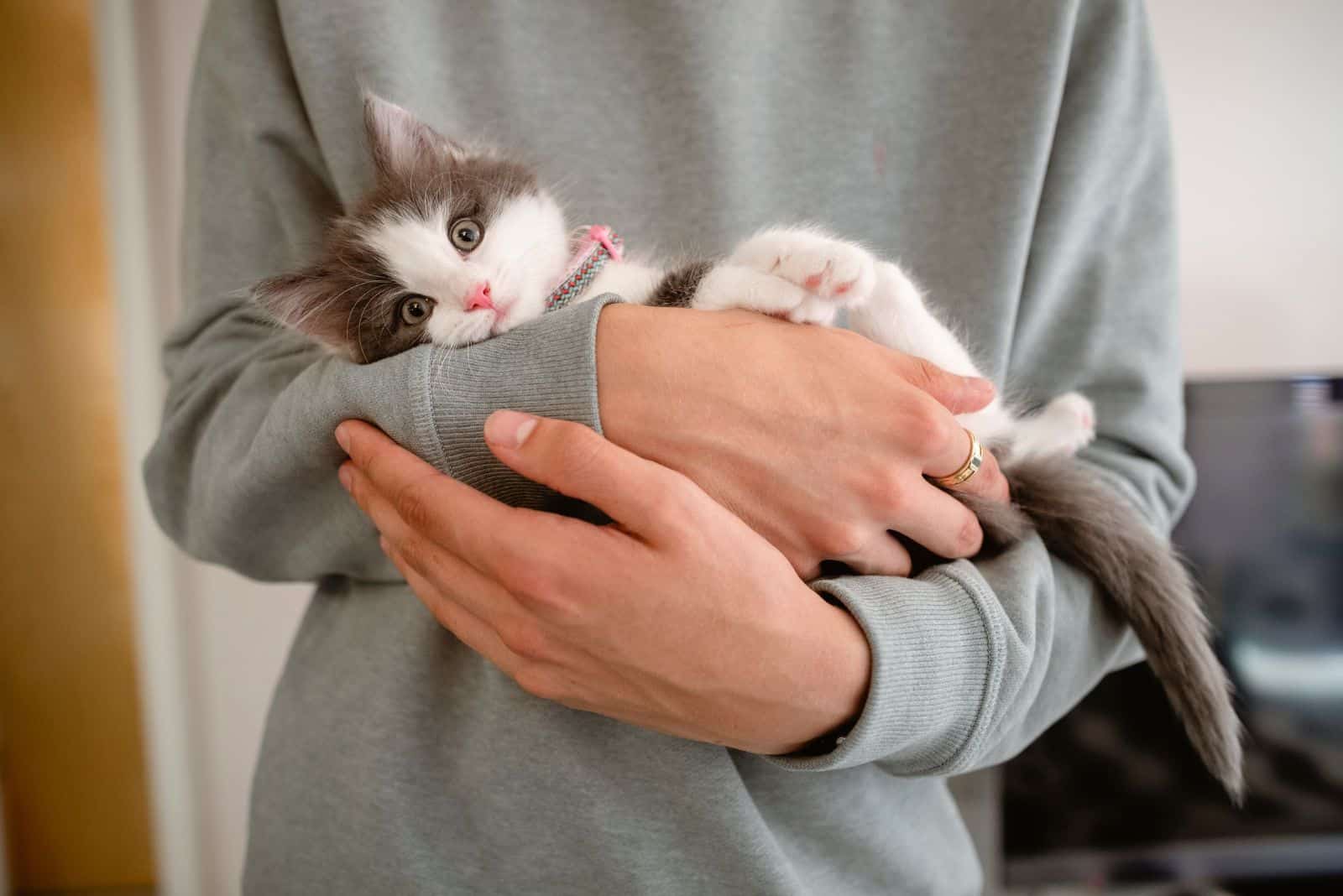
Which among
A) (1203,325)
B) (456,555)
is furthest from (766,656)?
(1203,325)

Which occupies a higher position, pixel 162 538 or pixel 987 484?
pixel 987 484

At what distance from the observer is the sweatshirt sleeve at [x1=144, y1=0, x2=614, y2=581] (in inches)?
24.5

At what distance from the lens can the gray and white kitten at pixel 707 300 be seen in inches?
28.0

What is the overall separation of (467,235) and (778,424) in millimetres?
466

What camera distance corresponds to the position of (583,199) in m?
0.93

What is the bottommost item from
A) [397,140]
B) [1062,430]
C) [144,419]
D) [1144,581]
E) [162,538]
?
[162,538]

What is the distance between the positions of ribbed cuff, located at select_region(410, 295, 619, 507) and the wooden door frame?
1534mm

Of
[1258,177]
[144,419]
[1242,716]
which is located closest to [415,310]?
[144,419]

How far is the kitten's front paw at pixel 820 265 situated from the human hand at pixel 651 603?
8.7 inches

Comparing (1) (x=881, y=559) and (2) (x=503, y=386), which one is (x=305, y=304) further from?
(1) (x=881, y=559)

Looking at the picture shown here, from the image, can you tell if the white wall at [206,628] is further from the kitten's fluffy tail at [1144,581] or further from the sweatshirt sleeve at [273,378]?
the kitten's fluffy tail at [1144,581]

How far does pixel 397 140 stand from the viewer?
81 centimetres

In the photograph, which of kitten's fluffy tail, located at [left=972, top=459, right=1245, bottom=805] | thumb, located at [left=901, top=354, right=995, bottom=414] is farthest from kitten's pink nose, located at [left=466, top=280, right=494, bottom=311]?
kitten's fluffy tail, located at [left=972, top=459, right=1245, bottom=805]

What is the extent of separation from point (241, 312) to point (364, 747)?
1.61 feet
